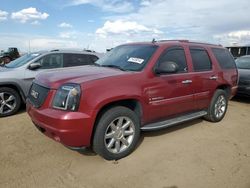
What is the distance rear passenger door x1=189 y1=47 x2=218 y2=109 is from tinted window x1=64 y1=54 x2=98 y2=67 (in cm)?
363

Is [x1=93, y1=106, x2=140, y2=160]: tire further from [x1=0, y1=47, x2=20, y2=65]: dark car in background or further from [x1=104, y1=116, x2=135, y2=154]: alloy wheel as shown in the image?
[x1=0, y1=47, x2=20, y2=65]: dark car in background

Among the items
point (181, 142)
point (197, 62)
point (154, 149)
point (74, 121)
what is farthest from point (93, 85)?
point (197, 62)

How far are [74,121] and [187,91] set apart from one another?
8.10ft

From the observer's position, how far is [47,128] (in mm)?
3688

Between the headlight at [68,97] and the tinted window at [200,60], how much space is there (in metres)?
2.77

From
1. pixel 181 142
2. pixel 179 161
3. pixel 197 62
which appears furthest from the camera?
pixel 197 62

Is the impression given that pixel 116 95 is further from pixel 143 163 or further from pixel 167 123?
pixel 167 123

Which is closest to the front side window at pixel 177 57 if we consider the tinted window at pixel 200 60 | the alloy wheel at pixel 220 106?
the tinted window at pixel 200 60

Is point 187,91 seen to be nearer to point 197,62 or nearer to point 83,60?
point 197,62

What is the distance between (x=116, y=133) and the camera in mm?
4059

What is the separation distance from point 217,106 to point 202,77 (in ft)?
3.56

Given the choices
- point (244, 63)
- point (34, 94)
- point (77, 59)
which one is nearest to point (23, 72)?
point (77, 59)

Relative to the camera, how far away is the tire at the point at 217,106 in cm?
595

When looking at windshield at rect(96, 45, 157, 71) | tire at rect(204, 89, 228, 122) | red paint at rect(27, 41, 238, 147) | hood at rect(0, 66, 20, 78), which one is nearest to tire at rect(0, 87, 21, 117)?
hood at rect(0, 66, 20, 78)
